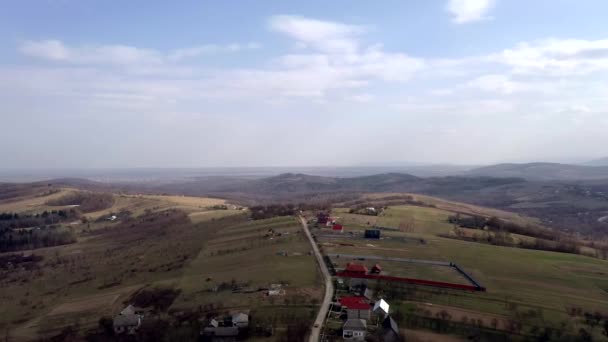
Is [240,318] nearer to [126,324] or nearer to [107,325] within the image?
[126,324]

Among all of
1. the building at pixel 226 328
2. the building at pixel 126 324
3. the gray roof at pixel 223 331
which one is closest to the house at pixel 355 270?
the building at pixel 226 328

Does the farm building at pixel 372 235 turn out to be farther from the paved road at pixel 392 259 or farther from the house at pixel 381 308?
the house at pixel 381 308

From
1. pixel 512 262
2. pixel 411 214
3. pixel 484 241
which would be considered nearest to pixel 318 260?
pixel 512 262

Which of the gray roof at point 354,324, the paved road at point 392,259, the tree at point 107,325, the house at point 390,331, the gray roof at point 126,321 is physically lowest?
the tree at point 107,325

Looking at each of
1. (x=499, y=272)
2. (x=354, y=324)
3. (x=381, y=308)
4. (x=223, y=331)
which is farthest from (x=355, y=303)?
(x=499, y=272)

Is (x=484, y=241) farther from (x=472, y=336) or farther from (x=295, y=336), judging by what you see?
(x=295, y=336)

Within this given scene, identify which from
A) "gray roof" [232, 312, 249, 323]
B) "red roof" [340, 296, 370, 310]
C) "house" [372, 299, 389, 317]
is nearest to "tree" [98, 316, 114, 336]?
"gray roof" [232, 312, 249, 323]
